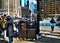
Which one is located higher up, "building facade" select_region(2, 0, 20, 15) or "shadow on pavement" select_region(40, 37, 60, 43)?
"building facade" select_region(2, 0, 20, 15)

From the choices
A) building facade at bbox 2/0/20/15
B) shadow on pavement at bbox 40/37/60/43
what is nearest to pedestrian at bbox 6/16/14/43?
building facade at bbox 2/0/20/15

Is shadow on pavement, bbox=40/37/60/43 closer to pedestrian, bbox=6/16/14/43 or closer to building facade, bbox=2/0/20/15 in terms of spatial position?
pedestrian, bbox=6/16/14/43

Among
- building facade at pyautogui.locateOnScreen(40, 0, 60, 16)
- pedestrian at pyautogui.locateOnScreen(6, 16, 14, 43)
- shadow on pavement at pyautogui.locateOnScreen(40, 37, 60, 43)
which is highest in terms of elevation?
building facade at pyautogui.locateOnScreen(40, 0, 60, 16)

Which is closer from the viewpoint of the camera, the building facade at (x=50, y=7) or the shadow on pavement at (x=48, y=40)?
the building facade at (x=50, y=7)

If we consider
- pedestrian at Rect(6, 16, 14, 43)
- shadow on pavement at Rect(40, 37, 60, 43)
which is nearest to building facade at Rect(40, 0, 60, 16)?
shadow on pavement at Rect(40, 37, 60, 43)

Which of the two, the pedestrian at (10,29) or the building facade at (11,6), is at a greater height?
the building facade at (11,6)

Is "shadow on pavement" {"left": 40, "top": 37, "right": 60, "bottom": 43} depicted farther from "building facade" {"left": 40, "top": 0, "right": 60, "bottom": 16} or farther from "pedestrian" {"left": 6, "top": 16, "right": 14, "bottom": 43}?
"pedestrian" {"left": 6, "top": 16, "right": 14, "bottom": 43}

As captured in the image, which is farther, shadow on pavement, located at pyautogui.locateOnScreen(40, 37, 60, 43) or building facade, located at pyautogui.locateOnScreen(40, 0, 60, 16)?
shadow on pavement, located at pyautogui.locateOnScreen(40, 37, 60, 43)

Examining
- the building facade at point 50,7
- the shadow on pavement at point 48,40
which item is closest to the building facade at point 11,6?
the building facade at point 50,7

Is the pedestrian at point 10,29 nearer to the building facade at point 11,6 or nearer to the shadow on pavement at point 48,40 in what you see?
the building facade at point 11,6

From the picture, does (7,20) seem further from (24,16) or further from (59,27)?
(59,27)

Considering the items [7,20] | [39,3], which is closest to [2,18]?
[7,20]

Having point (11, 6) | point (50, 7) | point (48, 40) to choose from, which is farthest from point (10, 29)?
point (50, 7)

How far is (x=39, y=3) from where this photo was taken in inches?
434
